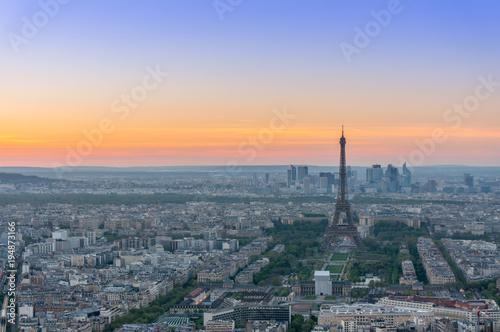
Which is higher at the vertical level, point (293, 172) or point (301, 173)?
point (293, 172)

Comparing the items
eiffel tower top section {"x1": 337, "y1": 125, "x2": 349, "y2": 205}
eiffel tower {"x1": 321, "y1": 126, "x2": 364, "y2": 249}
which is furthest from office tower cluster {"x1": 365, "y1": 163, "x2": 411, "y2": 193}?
eiffel tower {"x1": 321, "y1": 126, "x2": 364, "y2": 249}

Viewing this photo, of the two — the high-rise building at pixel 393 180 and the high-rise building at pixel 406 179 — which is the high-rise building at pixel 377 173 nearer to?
the high-rise building at pixel 406 179

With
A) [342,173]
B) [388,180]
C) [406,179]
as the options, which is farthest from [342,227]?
[406,179]

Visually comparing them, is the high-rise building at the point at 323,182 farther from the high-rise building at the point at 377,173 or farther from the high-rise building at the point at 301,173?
the high-rise building at the point at 377,173

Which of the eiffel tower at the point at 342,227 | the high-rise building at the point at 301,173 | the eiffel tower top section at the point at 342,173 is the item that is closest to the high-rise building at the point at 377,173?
the high-rise building at the point at 301,173

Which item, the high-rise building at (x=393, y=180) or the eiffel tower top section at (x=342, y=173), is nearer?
the eiffel tower top section at (x=342, y=173)

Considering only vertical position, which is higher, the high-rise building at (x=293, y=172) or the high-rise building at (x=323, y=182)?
the high-rise building at (x=293, y=172)

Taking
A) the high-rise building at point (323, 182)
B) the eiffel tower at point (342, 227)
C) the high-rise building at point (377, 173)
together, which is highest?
the high-rise building at point (377, 173)

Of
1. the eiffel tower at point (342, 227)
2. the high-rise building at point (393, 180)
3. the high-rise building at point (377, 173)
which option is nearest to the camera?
the eiffel tower at point (342, 227)

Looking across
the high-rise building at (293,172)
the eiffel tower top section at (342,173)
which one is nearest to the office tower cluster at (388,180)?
the high-rise building at (293,172)

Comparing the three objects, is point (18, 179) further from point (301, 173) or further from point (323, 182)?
point (323, 182)

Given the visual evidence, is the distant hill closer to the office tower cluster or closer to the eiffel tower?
the office tower cluster

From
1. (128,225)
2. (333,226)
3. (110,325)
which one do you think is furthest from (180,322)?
(128,225)

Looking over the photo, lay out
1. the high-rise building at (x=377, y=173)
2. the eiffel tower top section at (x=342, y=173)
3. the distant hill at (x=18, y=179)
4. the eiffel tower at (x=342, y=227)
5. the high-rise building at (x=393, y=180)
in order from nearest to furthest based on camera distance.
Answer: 1. the eiffel tower at (x=342, y=227)
2. the eiffel tower top section at (x=342, y=173)
3. the high-rise building at (x=393, y=180)
4. the high-rise building at (x=377, y=173)
5. the distant hill at (x=18, y=179)
